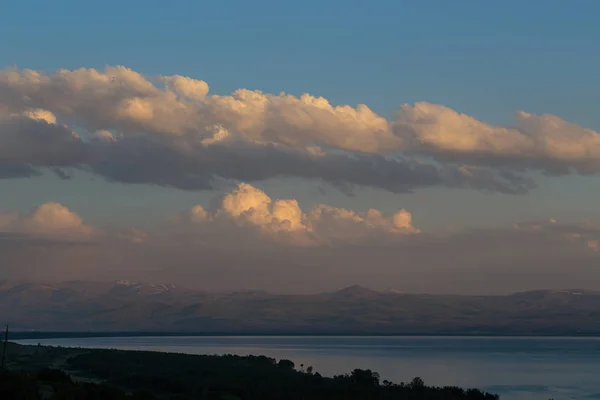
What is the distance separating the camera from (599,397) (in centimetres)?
9588

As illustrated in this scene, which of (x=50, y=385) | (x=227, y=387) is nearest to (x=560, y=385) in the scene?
(x=227, y=387)

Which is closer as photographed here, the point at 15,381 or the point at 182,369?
Answer: the point at 15,381

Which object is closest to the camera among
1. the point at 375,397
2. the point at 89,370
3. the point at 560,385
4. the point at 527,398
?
the point at 375,397

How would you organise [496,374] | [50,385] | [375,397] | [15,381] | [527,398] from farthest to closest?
[496,374], [527,398], [375,397], [50,385], [15,381]

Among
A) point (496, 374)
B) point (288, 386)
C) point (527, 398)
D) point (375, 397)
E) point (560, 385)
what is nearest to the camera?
point (375, 397)

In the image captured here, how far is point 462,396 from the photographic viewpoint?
221ft

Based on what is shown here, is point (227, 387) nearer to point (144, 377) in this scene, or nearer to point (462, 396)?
point (144, 377)

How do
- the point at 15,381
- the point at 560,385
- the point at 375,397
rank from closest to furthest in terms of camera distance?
the point at 15,381, the point at 375,397, the point at 560,385

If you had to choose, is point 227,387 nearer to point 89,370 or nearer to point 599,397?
point 89,370

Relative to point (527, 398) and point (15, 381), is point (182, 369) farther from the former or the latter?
point (15, 381)

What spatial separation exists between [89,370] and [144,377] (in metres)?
26.0

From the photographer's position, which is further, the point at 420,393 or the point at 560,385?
the point at 560,385

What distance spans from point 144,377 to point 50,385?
734 inches

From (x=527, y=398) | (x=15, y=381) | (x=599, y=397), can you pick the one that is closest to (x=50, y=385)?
(x=15, y=381)
